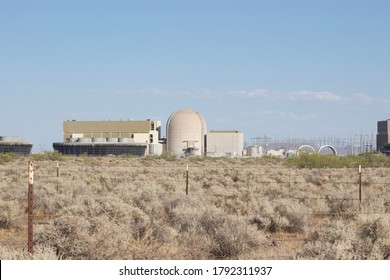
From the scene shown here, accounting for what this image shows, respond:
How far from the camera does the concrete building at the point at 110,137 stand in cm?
13612

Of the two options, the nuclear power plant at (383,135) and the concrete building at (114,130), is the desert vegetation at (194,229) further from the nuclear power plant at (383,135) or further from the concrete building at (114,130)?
the nuclear power plant at (383,135)

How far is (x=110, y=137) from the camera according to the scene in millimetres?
150125

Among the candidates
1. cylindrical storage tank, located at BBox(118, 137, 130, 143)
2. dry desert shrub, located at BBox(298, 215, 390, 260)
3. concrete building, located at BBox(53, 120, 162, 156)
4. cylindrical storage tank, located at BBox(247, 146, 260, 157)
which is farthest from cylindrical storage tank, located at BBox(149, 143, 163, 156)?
dry desert shrub, located at BBox(298, 215, 390, 260)

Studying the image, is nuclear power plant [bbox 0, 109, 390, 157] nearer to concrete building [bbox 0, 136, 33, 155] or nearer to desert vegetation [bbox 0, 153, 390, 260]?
concrete building [bbox 0, 136, 33, 155]

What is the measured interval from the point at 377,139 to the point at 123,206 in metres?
165

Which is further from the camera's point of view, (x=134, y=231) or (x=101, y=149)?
(x=101, y=149)

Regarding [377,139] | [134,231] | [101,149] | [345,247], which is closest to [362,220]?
[345,247]

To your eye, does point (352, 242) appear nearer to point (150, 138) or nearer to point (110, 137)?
point (150, 138)

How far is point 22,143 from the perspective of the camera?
133 m

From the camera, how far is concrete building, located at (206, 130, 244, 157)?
147500mm

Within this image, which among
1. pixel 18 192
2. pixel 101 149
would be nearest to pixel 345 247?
pixel 18 192

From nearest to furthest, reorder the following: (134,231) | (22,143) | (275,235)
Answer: (134,231)
(275,235)
(22,143)
